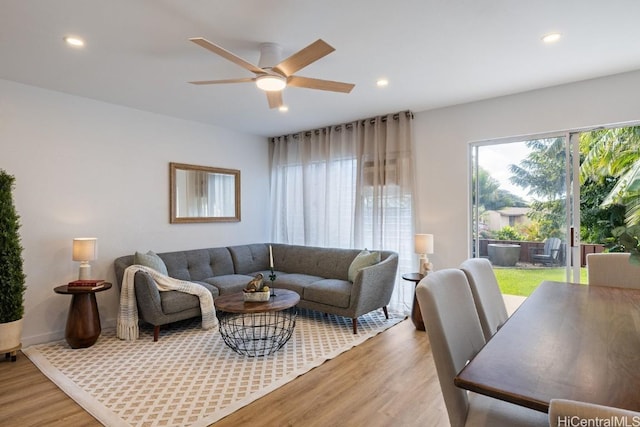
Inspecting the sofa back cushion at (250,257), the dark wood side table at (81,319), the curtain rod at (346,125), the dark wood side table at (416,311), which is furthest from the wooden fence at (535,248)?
the dark wood side table at (81,319)

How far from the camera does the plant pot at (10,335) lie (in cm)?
296

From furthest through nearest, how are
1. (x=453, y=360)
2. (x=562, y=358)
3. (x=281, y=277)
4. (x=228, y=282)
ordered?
(x=281, y=277), (x=228, y=282), (x=453, y=360), (x=562, y=358)

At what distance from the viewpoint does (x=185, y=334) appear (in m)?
3.67

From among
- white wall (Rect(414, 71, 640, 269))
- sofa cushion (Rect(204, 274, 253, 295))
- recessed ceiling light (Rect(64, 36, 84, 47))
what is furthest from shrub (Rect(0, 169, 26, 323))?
white wall (Rect(414, 71, 640, 269))

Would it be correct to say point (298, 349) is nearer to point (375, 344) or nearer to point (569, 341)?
point (375, 344)

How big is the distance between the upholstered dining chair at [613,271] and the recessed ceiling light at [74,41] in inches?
161

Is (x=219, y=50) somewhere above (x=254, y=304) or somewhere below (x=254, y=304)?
above

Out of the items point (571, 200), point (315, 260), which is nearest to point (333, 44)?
point (571, 200)

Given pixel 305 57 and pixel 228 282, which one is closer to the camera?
pixel 305 57

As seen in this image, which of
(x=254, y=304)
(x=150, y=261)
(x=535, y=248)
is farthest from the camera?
(x=150, y=261)

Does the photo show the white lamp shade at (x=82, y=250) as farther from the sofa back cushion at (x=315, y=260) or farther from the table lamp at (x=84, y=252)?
the sofa back cushion at (x=315, y=260)

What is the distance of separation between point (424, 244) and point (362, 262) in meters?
0.75

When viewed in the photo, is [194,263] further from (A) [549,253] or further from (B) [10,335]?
(A) [549,253]

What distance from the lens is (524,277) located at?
3.76 metres
